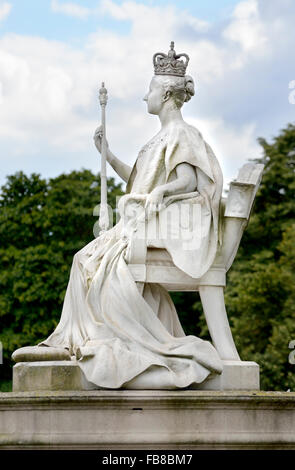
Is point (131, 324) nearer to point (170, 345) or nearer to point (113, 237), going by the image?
point (170, 345)

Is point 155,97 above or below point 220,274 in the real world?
above

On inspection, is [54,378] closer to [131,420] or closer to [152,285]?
[131,420]

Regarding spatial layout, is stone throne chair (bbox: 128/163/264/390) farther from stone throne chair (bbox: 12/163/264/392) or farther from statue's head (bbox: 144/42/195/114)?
statue's head (bbox: 144/42/195/114)

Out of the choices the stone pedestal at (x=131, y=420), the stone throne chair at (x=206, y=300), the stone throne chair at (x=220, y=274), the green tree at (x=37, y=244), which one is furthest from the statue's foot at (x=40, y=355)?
the green tree at (x=37, y=244)

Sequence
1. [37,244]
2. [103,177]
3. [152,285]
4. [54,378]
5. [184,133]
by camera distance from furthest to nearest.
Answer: [37,244] < [103,177] < [184,133] < [152,285] < [54,378]

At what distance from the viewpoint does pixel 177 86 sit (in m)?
11.5

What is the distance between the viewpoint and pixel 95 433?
9.83 metres

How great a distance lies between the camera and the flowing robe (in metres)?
10.2

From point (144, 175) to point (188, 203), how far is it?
0.64 m

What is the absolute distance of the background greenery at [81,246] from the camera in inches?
1180

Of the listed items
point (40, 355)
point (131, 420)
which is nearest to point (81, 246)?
point (40, 355)

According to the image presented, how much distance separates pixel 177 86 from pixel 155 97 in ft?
0.87
